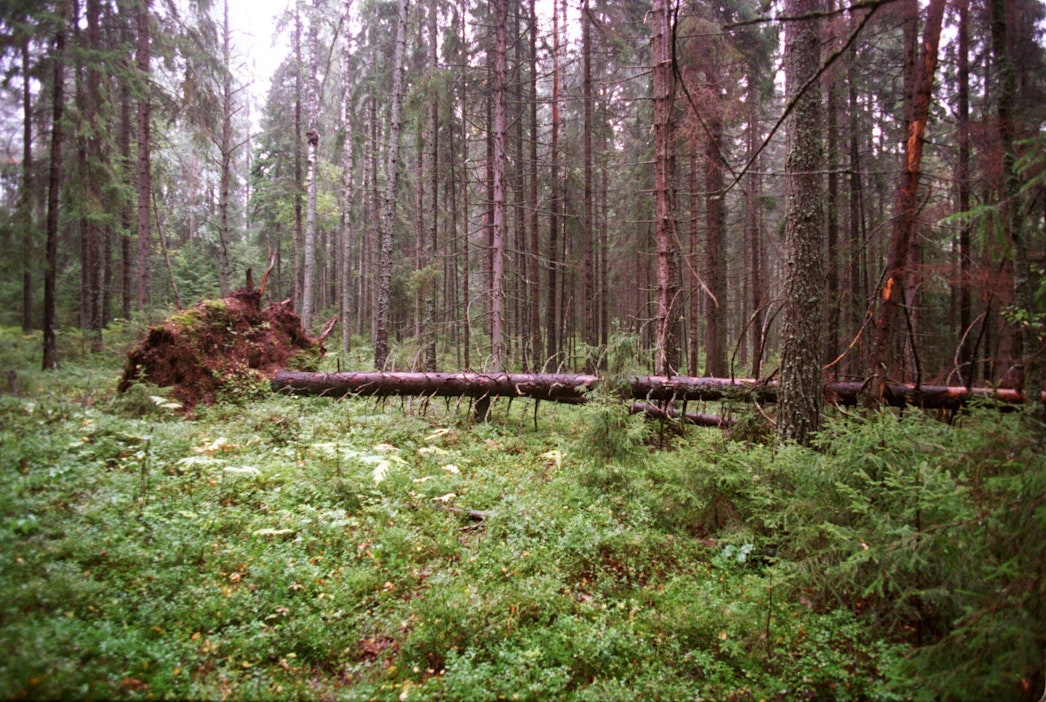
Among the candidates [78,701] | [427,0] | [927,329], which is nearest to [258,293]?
[78,701]

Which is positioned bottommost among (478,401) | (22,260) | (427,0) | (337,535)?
(337,535)

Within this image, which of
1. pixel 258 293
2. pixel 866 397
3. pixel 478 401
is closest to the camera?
pixel 866 397

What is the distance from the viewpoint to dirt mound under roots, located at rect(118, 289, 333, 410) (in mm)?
9539

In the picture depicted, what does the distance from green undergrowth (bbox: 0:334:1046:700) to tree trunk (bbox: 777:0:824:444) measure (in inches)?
22.0

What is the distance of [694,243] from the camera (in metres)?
15.4

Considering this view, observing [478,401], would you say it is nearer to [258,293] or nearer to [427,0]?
[258,293]

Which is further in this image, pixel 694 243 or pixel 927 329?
pixel 927 329

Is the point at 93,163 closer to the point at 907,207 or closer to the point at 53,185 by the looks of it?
the point at 53,185

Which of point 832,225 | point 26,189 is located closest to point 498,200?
point 832,225

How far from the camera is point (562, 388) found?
9773 mm

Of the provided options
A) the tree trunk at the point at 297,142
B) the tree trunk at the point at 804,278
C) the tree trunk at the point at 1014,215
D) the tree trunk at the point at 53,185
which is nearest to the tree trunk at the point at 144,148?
the tree trunk at the point at 53,185

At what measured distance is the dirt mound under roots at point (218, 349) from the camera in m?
9.54

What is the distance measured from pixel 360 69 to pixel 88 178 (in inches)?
591

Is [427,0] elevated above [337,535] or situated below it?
above
